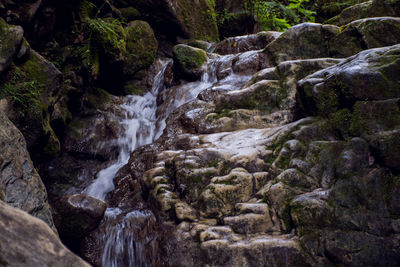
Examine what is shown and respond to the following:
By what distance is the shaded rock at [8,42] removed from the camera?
4.55 metres

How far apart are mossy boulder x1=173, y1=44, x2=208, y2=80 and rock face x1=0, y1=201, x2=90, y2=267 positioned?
7.40 m

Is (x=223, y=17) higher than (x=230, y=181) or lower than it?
higher

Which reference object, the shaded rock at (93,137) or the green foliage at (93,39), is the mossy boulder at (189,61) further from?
the shaded rock at (93,137)

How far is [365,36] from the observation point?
Result: 653cm

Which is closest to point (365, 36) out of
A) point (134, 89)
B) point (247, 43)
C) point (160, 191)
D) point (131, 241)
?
point (247, 43)

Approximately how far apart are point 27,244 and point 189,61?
7797 millimetres

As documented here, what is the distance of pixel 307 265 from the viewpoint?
Result: 3.07 metres

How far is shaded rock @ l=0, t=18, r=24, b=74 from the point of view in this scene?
179 inches

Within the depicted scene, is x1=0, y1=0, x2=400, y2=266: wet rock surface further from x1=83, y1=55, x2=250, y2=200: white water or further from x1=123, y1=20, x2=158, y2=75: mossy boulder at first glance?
x1=123, y1=20, x2=158, y2=75: mossy boulder

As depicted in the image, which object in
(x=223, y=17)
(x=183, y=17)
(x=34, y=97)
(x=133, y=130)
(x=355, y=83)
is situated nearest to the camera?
(x=355, y=83)

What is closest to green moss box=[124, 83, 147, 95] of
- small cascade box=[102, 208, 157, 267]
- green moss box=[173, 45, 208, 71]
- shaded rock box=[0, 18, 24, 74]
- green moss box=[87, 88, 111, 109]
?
green moss box=[87, 88, 111, 109]

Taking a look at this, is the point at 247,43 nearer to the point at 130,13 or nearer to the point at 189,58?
the point at 189,58

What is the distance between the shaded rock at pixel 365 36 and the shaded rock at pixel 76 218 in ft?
20.6

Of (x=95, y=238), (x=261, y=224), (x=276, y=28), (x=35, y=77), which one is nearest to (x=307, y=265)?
(x=261, y=224)
